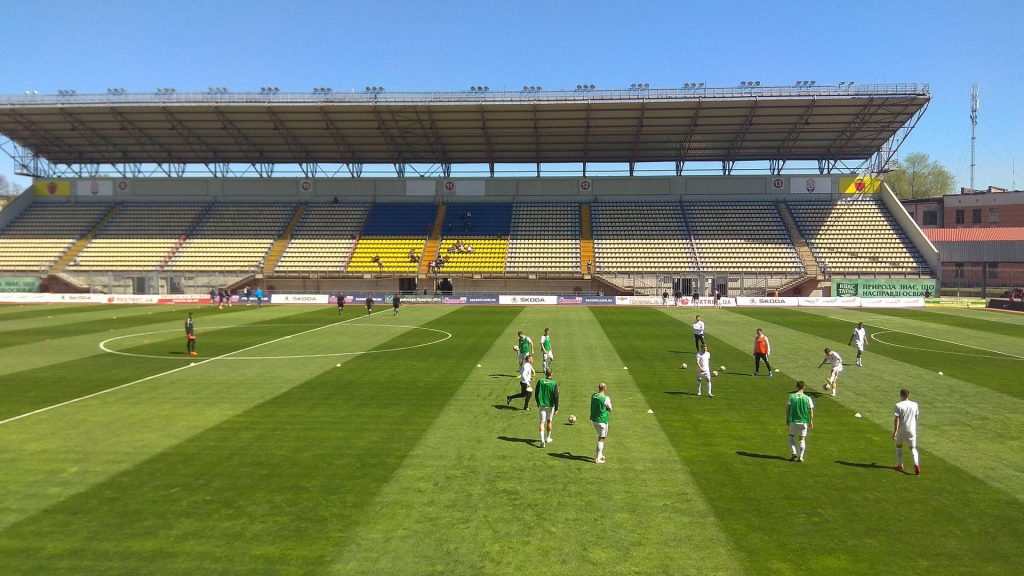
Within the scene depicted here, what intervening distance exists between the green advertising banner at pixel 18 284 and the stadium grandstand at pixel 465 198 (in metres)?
1.05

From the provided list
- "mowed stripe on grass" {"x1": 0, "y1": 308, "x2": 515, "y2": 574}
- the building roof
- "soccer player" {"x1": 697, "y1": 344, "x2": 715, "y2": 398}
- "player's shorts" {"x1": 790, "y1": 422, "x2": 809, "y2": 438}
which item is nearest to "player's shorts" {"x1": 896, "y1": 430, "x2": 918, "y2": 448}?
"player's shorts" {"x1": 790, "y1": 422, "x2": 809, "y2": 438}

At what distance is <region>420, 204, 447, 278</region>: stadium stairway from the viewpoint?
2436 inches

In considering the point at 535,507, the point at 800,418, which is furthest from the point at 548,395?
the point at 800,418

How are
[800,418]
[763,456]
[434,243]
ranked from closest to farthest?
[800,418]
[763,456]
[434,243]

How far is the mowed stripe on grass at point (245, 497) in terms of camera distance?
8.18 m

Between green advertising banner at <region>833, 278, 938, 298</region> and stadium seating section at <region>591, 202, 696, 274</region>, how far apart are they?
15.0 meters

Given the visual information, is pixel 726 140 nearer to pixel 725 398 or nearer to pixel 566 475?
pixel 725 398

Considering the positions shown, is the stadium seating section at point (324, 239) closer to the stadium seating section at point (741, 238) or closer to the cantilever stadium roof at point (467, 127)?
the cantilever stadium roof at point (467, 127)

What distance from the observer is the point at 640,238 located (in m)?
64.7

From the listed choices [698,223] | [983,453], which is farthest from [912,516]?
[698,223]

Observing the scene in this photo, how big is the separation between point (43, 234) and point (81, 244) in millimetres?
6035

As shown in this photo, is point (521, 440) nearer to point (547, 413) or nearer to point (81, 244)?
point (547, 413)

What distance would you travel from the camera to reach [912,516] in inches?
372

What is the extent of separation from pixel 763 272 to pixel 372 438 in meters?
52.5
